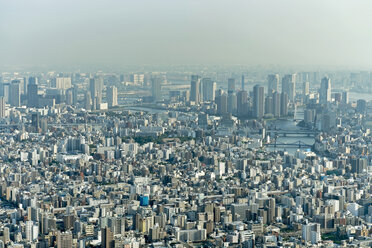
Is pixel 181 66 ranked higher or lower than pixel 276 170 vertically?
higher

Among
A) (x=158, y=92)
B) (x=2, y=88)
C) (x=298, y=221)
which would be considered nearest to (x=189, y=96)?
(x=158, y=92)

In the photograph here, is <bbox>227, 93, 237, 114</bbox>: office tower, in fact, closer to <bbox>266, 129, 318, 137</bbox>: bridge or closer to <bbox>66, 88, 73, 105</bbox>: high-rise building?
<bbox>266, 129, 318, 137</bbox>: bridge

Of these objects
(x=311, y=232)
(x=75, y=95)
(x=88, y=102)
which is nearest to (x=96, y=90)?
(x=75, y=95)

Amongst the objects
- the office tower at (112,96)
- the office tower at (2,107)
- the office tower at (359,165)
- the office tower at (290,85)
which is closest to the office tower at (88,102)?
the office tower at (112,96)

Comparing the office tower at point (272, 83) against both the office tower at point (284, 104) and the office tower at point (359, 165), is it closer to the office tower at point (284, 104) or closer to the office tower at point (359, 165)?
the office tower at point (284, 104)

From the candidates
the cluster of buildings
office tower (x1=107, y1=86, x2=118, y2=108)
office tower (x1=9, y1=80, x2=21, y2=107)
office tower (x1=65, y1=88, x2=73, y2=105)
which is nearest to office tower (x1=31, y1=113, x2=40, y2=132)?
the cluster of buildings

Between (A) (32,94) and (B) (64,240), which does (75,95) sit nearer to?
(A) (32,94)

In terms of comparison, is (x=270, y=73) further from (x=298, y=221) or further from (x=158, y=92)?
(x=298, y=221)
